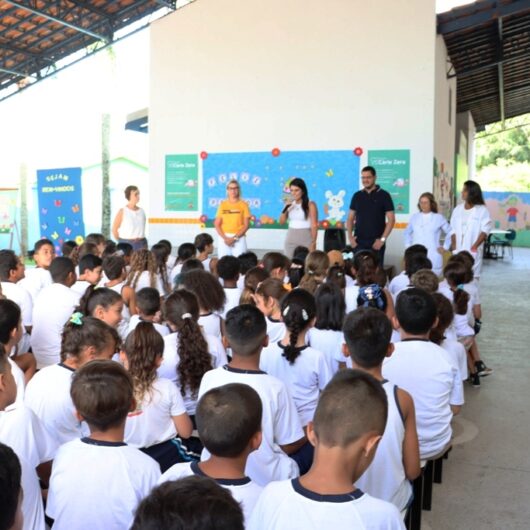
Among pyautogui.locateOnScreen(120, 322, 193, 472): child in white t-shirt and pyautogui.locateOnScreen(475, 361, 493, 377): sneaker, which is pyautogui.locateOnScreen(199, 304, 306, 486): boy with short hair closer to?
pyautogui.locateOnScreen(120, 322, 193, 472): child in white t-shirt

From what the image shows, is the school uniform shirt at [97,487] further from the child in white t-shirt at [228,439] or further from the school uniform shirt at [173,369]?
the school uniform shirt at [173,369]

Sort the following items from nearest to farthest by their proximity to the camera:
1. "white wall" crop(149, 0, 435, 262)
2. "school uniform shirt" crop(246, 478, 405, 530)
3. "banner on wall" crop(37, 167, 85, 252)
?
"school uniform shirt" crop(246, 478, 405, 530) → "white wall" crop(149, 0, 435, 262) → "banner on wall" crop(37, 167, 85, 252)

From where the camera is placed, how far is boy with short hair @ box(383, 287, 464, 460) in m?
2.69

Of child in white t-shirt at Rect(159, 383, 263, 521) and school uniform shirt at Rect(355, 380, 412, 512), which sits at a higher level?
child in white t-shirt at Rect(159, 383, 263, 521)

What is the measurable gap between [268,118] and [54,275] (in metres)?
5.94

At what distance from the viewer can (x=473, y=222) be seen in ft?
21.0

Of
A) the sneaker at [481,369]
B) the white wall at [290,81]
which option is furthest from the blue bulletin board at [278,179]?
the sneaker at [481,369]

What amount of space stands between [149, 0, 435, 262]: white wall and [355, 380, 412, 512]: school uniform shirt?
6947 mm

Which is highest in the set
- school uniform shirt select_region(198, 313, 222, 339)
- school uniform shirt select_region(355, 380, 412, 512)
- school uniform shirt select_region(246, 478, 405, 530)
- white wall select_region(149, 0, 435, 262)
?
white wall select_region(149, 0, 435, 262)

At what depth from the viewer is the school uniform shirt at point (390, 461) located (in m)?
2.12

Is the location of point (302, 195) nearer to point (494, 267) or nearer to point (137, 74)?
point (494, 267)

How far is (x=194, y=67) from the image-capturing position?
A: 32.5 feet

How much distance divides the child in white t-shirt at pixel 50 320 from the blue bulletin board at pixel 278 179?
568 cm

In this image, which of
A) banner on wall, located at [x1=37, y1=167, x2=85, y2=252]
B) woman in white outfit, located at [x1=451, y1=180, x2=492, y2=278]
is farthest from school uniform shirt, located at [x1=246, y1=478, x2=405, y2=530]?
banner on wall, located at [x1=37, y1=167, x2=85, y2=252]
